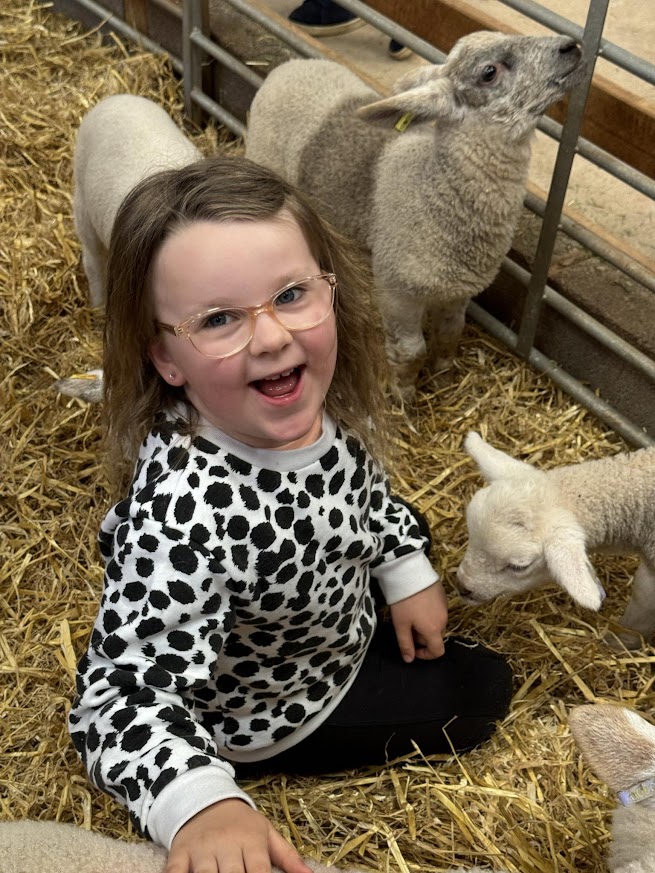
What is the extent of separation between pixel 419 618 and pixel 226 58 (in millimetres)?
2562

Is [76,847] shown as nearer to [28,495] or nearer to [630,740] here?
[630,740]

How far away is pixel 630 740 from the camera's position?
4.78ft

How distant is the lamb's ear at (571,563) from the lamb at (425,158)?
94 centimetres

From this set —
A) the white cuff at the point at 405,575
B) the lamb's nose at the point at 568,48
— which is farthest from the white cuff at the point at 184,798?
the lamb's nose at the point at 568,48

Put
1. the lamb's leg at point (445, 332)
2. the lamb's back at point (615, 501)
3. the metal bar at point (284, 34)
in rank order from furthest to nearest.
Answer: the metal bar at point (284, 34) < the lamb's leg at point (445, 332) < the lamb's back at point (615, 501)

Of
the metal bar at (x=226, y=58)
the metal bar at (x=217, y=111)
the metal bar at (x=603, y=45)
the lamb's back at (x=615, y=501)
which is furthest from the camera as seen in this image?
the metal bar at (x=217, y=111)

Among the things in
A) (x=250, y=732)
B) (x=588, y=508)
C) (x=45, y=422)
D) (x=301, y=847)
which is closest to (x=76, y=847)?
(x=250, y=732)

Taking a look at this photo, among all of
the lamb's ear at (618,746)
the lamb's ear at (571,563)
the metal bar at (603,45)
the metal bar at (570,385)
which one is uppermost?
the metal bar at (603,45)

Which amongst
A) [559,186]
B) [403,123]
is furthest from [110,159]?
[559,186]

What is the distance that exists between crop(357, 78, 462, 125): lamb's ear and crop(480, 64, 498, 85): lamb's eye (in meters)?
0.10

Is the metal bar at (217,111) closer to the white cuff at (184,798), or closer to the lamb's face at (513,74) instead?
the lamb's face at (513,74)

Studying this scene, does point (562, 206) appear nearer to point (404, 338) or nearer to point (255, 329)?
point (404, 338)

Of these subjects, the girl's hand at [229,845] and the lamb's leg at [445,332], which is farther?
the lamb's leg at [445,332]

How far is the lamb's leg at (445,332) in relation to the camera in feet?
10.2
